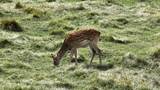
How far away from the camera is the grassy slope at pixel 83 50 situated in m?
13.8

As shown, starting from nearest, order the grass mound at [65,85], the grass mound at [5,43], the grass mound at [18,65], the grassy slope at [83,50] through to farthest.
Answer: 1. the grass mound at [65,85]
2. the grassy slope at [83,50]
3. the grass mound at [18,65]
4. the grass mound at [5,43]

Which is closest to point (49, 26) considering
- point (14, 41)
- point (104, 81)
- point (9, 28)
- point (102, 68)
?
point (9, 28)

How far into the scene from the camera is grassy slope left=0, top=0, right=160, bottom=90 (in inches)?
541

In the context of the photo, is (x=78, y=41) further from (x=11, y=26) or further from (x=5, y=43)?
(x=11, y=26)

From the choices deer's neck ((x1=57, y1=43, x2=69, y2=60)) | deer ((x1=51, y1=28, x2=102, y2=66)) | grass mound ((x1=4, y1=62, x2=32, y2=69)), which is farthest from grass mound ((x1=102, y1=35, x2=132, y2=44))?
grass mound ((x1=4, y1=62, x2=32, y2=69))

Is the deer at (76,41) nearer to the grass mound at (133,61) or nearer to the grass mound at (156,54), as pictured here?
the grass mound at (133,61)

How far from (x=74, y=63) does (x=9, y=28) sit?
634cm

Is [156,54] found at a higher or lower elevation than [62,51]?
lower

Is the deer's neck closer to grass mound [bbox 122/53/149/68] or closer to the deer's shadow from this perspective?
the deer's shadow

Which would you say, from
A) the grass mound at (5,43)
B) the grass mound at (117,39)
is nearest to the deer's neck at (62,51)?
the grass mound at (5,43)

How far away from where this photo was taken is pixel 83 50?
18312mm

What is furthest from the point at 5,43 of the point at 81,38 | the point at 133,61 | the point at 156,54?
the point at 156,54

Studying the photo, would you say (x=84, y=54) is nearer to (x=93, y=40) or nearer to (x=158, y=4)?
(x=93, y=40)

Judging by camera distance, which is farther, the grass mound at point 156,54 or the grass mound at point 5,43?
the grass mound at point 5,43
